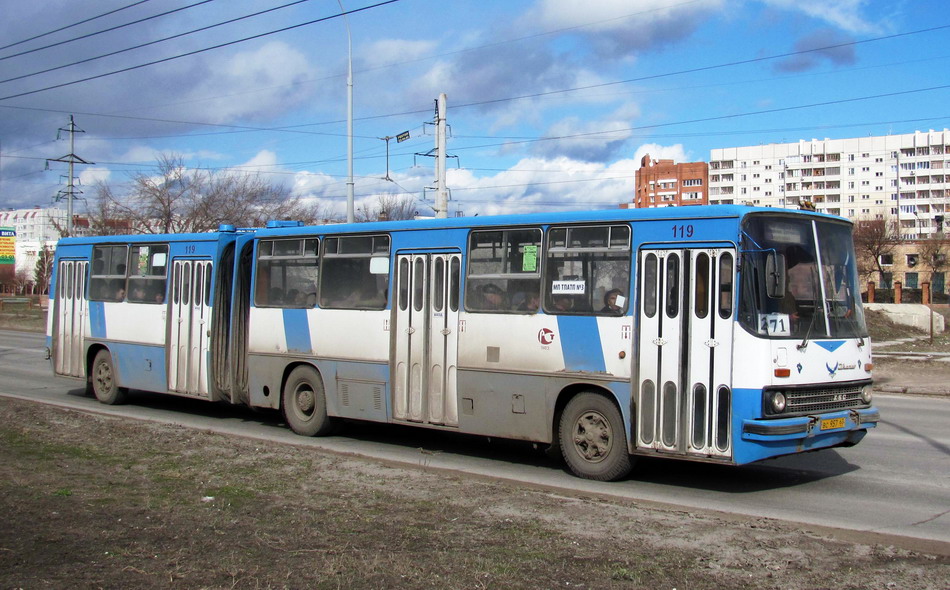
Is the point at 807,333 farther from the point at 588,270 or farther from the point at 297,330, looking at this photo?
the point at 297,330

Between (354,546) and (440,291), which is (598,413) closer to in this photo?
(440,291)

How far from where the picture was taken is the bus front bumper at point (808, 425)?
810 centimetres

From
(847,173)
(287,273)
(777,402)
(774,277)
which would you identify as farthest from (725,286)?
(847,173)

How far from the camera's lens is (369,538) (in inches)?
254

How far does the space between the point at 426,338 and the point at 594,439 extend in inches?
107

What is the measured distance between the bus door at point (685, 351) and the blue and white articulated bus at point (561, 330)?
16 millimetres

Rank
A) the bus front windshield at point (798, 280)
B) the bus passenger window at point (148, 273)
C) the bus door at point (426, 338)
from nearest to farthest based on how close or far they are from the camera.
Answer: the bus front windshield at point (798, 280)
the bus door at point (426, 338)
the bus passenger window at point (148, 273)

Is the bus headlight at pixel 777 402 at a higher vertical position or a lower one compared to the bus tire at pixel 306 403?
higher

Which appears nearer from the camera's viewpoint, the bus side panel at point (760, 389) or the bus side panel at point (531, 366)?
the bus side panel at point (760, 389)

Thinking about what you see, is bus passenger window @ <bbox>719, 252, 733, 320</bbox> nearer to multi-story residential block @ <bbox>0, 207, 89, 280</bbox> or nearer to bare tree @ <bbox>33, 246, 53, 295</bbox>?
bare tree @ <bbox>33, 246, 53, 295</bbox>

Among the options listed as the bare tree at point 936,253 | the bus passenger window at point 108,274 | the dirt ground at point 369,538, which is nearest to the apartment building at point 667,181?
the bare tree at point 936,253

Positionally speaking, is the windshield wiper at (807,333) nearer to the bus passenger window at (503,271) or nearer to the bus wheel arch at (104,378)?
the bus passenger window at (503,271)

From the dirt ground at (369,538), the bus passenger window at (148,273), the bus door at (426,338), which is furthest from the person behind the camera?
the bus passenger window at (148,273)

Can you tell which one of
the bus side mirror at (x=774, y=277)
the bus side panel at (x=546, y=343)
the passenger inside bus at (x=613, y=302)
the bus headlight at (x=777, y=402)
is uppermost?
the bus side mirror at (x=774, y=277)
